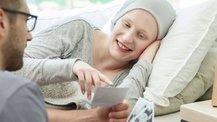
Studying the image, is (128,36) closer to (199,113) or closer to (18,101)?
(199,113)

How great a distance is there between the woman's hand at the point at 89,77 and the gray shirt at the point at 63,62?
0.18ft

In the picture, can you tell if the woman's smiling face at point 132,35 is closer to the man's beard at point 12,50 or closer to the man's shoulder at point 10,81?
the man's beard at point 12,50

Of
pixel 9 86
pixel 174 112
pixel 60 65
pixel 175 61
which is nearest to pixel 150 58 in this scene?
pixel 175 61

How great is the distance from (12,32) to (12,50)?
40 mm

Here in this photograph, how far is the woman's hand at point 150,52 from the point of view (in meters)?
1.56

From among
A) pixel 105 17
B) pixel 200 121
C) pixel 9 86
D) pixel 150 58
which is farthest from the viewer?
pixel 105 17

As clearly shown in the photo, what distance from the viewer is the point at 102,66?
1636 millimetres

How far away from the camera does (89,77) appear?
1.14 m

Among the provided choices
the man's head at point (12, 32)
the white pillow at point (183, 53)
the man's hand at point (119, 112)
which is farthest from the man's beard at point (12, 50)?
the white pillow at point (183, 53)

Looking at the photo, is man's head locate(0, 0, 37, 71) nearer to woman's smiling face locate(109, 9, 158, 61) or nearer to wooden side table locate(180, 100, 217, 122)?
wooden side table locate(180, 100, 217, 122)

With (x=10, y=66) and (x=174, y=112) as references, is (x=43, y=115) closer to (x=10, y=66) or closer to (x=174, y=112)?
(x=10, y=66)

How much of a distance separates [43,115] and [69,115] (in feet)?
2.12

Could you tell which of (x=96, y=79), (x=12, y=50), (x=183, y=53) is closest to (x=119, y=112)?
(x=96, y=79)

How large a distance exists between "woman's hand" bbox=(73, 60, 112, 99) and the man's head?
0.30 meters
